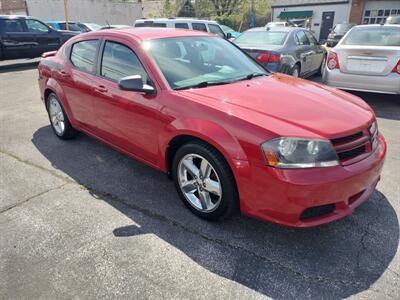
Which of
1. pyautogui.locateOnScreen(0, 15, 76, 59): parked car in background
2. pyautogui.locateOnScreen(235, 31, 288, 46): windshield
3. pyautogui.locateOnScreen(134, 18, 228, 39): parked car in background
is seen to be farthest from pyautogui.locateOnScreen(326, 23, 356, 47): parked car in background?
pyautogui.locateOnScreen(0, 15, 76, 59): parked car in background

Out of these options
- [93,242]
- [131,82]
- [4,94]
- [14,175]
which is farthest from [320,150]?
[4,94]

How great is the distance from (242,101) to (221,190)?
0.76 meters

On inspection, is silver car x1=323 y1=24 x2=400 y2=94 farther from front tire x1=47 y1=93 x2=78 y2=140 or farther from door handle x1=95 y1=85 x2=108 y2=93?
front tire x1=47 y1=93 x2=78 y2=140

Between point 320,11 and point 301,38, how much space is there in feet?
94.3

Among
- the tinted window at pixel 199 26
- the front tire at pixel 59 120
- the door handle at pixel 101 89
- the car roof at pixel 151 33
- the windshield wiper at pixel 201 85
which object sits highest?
the car roof at pixel 151 33

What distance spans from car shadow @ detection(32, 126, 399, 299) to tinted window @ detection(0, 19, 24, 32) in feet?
35.2

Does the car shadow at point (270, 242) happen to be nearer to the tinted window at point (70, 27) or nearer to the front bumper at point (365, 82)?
the front bumper at point (365, 82)

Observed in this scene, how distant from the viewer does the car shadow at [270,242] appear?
2.29 metres

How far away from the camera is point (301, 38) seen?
822 centimetres

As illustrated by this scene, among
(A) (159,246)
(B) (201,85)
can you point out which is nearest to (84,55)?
(B) (201,85)

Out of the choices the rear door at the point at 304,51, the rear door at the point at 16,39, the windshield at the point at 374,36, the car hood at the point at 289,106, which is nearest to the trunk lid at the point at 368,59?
the windshield at the point at 374,36

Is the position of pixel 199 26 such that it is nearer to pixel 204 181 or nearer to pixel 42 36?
pixel 42 36

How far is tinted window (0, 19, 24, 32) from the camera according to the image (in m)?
11.6

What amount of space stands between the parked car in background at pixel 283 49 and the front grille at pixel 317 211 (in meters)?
4.43
